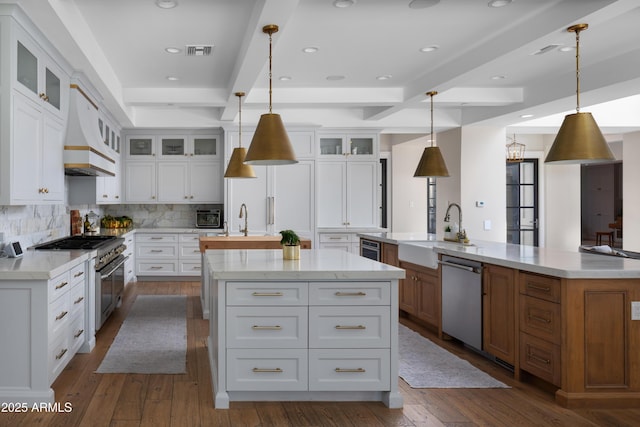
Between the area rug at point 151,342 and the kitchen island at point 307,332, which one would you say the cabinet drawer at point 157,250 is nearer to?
the area rug at point 151,342

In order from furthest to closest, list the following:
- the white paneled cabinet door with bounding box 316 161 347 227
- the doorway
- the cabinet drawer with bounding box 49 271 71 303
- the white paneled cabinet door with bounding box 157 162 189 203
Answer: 1. the doorway
2. the white paneled cabinet door with bounding box 157 162 189 203
3. the white paneled cabinet door with bounding box 316 161 347 227
4. the cabinet drawer with bounding box 49 271 71 303

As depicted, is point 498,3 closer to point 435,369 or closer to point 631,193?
point 435,369

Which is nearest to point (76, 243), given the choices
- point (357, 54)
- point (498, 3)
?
point (357, 54)

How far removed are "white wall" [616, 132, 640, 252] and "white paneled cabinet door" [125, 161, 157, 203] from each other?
7111 mm

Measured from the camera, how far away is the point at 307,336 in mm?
2957

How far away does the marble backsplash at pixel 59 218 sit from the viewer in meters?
4.12

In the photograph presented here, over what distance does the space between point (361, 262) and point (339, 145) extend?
468cm

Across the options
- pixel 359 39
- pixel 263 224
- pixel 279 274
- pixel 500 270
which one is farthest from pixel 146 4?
pixel 263 224

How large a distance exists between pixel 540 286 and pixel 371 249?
292cm

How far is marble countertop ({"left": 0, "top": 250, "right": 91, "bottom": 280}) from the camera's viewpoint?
2902 mm

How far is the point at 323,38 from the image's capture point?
421 cm

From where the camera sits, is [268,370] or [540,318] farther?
[540,318]

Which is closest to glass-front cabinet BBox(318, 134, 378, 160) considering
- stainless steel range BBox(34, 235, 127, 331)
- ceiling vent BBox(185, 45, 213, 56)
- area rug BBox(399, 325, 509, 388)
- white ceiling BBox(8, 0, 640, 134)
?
white ceiling BBox(8, 0, 640, 134)

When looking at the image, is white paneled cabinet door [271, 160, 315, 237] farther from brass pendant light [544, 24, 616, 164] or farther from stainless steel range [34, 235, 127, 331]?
brass pendant light [544, 24, 616, 164]
